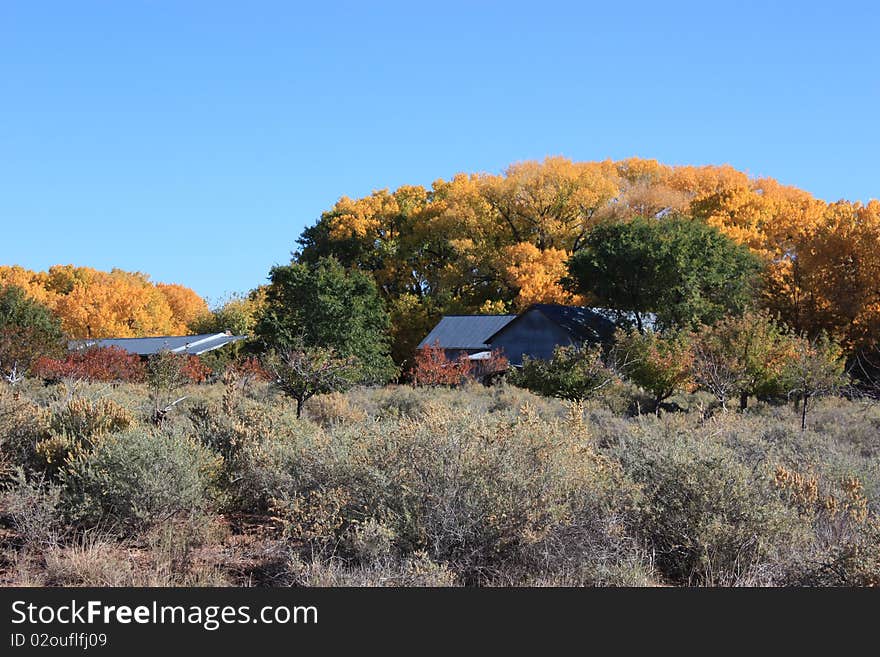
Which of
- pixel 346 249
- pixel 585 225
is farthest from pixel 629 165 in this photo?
pixel 346 249

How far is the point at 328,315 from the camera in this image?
39.9 meters

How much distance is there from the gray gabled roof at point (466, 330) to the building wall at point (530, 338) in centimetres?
71

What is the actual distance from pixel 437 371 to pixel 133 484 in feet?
86.0

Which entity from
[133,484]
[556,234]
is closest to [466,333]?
[556,234]

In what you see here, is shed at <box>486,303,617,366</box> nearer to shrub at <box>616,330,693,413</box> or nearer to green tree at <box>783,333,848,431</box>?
shrub at <box>616,330,693,413</box>

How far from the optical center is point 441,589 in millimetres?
6395

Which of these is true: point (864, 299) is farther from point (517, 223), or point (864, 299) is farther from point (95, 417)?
point (95, 417)

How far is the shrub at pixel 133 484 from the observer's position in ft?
28.3

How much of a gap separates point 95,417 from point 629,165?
5546 centimetres

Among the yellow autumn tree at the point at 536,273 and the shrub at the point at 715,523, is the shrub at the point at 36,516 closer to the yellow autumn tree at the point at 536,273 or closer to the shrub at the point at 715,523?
the shrub at the point at 715,523

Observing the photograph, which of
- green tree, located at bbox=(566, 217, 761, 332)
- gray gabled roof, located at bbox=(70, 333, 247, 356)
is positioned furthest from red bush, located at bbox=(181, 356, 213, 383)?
gray gabled roof, located at bbox=(70, 333, 247, 356)

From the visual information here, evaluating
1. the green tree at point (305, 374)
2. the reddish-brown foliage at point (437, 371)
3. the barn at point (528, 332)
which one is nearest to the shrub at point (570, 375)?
the green tree at point (305, 374)

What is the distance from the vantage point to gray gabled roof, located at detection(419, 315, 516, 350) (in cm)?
4444

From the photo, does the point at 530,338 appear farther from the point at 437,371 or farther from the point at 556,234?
the point at 556,234
